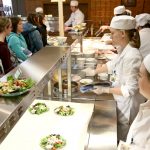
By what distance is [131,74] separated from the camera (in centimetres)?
157

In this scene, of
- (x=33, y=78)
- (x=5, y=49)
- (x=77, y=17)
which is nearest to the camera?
(x=33, y=78)

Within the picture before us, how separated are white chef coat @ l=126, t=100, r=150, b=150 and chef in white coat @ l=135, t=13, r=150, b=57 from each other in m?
1.96

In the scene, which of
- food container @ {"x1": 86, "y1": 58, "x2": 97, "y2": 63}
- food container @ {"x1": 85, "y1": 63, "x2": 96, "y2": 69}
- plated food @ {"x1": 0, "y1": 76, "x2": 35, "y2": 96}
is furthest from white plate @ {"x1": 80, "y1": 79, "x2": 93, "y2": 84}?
plated food @ {"x1": 0, "y1": 76, "x2": 35, "y2": 96}

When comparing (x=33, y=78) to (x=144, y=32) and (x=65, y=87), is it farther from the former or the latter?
(x=144, y=32)

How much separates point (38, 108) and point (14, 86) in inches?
30.6

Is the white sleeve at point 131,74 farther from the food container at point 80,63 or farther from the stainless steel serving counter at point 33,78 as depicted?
the food container at point 80,63

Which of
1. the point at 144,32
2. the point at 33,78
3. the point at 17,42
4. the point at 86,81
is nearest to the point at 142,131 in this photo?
the point at 33,78

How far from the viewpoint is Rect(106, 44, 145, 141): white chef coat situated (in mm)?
1582

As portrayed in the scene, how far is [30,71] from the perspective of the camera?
1269 millimetres

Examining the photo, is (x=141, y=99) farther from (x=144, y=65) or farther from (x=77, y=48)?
(x=77, y=48)

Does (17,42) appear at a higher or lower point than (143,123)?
higher

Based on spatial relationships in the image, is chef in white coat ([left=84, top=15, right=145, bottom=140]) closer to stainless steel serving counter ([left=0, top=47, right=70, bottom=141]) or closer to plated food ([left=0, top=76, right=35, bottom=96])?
stainless steel serving counter ([left=0, top=47, right=70, bottom=141])

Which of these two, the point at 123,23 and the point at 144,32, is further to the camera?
the point at 144,32

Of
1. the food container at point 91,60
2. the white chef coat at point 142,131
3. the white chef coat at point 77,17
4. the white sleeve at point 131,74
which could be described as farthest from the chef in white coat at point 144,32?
the white chef coat at point 77,17
